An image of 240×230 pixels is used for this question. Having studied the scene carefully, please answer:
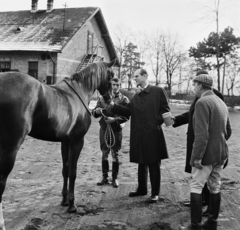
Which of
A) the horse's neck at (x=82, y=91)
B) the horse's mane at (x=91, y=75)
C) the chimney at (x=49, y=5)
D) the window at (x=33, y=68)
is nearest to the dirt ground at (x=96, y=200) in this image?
the horse's neck at (x=82, y=91)

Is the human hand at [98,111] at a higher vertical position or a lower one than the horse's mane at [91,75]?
lower

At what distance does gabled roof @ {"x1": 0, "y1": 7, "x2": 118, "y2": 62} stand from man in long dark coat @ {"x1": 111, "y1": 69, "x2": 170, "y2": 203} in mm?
18944

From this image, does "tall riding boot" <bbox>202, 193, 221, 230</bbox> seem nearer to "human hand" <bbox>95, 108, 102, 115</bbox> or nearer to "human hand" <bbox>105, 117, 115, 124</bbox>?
"human hand" <bbox>105, 117, 115, 124</bbox>

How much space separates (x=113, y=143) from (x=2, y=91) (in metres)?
2.56

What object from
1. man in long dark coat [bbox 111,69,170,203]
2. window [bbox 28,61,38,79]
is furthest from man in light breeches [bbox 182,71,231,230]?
window [bbox 28,61,38,79]

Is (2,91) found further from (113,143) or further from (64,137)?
(113,143)

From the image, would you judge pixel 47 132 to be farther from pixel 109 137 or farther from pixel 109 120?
pixel 109 137

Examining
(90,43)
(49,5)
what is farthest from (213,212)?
(49,5)

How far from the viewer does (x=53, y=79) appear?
2347 centimetres

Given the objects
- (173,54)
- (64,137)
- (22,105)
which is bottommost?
(64,137)

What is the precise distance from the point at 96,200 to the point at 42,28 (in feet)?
78.4

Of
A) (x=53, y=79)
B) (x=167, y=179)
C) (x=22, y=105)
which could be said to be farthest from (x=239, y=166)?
(x=53, y=79)

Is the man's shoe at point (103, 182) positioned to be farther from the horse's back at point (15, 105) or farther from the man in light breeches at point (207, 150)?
the horse's back at point (15, 105)

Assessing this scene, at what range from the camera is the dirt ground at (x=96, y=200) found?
142 inches
